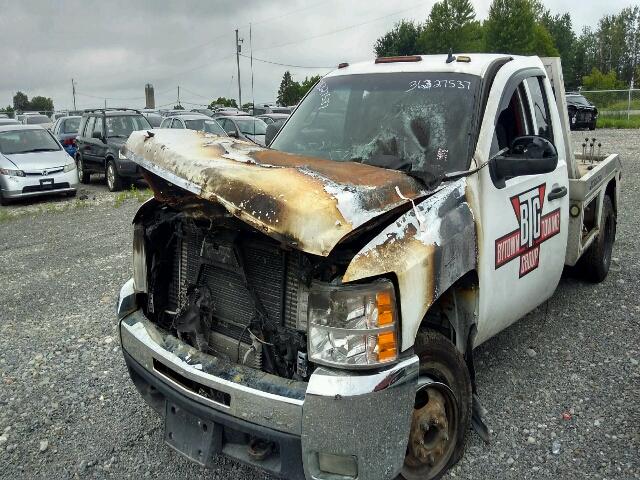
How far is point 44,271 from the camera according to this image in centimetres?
740

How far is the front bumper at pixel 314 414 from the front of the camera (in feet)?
8.29

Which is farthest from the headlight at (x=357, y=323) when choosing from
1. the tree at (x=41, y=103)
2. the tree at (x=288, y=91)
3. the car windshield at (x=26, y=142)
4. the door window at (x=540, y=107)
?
the tree at (x=41, y=103)

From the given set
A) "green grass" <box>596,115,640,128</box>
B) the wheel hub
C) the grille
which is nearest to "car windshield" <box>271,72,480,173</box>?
the grille

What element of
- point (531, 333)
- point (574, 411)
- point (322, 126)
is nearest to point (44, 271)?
point (322, 126)

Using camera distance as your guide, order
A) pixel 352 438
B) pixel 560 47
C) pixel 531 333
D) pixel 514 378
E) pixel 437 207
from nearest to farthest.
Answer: pixel 352 438 < pixel 437 207 < pixel 514 378 < pixel 531 333 < pixel 560 47

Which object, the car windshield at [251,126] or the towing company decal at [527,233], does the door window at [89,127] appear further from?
the towing company decal at [527,233]

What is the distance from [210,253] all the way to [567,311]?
362 cm

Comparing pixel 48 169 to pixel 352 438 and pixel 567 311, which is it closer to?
pixel 567 311

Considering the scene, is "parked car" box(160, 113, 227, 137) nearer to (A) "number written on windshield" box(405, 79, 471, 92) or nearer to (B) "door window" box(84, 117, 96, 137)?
(B) "door window" box(84, 117, 96, 137)

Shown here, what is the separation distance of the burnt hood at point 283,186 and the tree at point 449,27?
179 feet

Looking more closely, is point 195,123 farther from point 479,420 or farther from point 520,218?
point 479,420

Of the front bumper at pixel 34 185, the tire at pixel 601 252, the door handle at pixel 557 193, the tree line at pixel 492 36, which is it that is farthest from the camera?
the tree line at pixel 492 36

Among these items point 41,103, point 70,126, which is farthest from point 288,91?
point 70,126

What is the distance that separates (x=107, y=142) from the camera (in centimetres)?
1496
